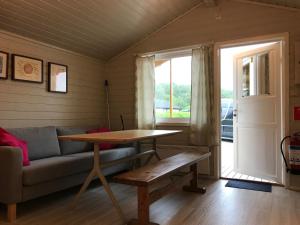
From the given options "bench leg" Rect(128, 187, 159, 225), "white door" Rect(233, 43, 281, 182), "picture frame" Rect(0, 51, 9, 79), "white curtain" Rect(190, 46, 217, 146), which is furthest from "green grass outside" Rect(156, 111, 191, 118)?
"picture frame" Rect(0, 51, 9, 79)

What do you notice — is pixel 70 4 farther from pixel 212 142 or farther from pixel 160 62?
pixel 212 142

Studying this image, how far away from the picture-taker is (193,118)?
4.03 metres

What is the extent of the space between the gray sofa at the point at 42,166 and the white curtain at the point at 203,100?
1117 mm

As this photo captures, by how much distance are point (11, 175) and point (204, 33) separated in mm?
3294

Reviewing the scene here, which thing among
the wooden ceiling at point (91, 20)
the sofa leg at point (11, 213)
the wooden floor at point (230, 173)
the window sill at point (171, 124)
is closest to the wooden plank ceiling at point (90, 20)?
the wooden ceiling at point (91, 20)

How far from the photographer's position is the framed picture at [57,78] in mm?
3830

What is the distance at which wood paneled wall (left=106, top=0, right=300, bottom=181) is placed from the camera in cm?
345

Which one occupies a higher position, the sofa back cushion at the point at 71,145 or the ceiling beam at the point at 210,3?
the ceiling beam at the point at 210,3

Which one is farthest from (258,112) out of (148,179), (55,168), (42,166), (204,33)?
(42,166)

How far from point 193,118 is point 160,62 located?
1.26m

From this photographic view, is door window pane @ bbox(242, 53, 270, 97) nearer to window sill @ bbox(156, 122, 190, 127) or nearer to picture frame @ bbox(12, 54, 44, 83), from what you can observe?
window sill @ bbox(156, 122, 190, 127)

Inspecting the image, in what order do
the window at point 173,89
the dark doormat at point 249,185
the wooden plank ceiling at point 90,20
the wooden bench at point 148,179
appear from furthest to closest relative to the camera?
the window at point 173,89, the dark doormat at point 249,185, the wooden plank ceiling at point 90,20, the wooden bench at point 148,179

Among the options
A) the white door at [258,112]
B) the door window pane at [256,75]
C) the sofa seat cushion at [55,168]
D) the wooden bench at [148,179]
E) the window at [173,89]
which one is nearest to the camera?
the wooden bench at [148,179]

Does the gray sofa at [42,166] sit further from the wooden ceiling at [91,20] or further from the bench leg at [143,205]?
the wooden ceiling at [91,20]
